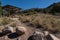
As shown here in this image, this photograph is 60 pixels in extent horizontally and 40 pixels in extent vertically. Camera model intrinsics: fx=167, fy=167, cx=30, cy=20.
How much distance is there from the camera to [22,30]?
339 inches

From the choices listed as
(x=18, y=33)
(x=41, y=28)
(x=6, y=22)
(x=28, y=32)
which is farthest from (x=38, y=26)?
(x=6, y=22)

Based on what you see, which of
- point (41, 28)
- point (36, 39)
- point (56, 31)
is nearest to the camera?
point (36, 39)

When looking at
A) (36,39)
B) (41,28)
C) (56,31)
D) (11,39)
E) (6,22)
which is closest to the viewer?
(36,39)

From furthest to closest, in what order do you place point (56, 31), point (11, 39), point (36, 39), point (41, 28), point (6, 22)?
point (6, 22) < point (41, 28) < point (56, 31) < point (11, 39) < point (36, 39)

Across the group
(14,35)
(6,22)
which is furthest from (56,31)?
(6,22)

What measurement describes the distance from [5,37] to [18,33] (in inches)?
27.4

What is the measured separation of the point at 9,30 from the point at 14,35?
529 mm

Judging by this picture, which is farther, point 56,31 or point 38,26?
point 38,26

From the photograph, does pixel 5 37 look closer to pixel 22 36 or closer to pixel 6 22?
pixel 22 36

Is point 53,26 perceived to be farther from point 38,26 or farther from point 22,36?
point 22,36

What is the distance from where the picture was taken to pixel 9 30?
9.08 metres

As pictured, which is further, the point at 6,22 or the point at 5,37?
the point at 6,22

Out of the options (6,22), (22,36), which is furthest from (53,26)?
(6,22)

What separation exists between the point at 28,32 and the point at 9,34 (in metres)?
1.03
